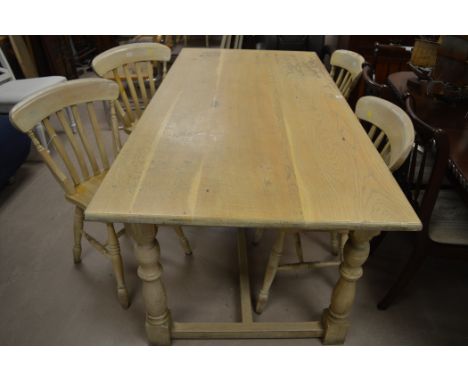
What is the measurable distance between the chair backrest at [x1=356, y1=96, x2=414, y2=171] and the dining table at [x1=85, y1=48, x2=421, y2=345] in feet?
0.18

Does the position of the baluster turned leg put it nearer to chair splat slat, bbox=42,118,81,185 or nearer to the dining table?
the dining table

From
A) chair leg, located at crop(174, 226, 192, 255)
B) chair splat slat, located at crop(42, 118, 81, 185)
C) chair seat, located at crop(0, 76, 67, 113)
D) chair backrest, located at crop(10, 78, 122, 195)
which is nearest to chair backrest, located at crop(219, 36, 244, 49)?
chair seat, located at crop(0, 76, 67, 113)

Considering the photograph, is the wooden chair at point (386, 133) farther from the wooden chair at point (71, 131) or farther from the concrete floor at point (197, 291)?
the wooden chair at point (71, 131)

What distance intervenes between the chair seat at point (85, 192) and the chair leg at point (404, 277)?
1.42m

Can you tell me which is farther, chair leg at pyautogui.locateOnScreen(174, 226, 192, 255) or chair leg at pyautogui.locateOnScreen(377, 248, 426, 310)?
chair leg at pyautogui.locateOnScreen(174, 226, 192, 255)

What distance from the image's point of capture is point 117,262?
4.90ft

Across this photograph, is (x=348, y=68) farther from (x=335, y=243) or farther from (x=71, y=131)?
(x=71, y=131)

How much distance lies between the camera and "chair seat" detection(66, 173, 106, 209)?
147cm

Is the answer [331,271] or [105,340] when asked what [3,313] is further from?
[331,271]

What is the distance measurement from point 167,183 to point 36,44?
3.91 metres

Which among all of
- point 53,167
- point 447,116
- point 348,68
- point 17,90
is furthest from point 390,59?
point 17,90

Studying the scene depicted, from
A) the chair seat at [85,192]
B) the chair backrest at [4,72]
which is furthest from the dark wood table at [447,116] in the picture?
the chair backrest at [4,72]

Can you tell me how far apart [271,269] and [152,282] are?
1.67 ft

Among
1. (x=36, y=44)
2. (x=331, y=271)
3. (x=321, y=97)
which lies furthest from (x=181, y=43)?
(x=331, y=271)
